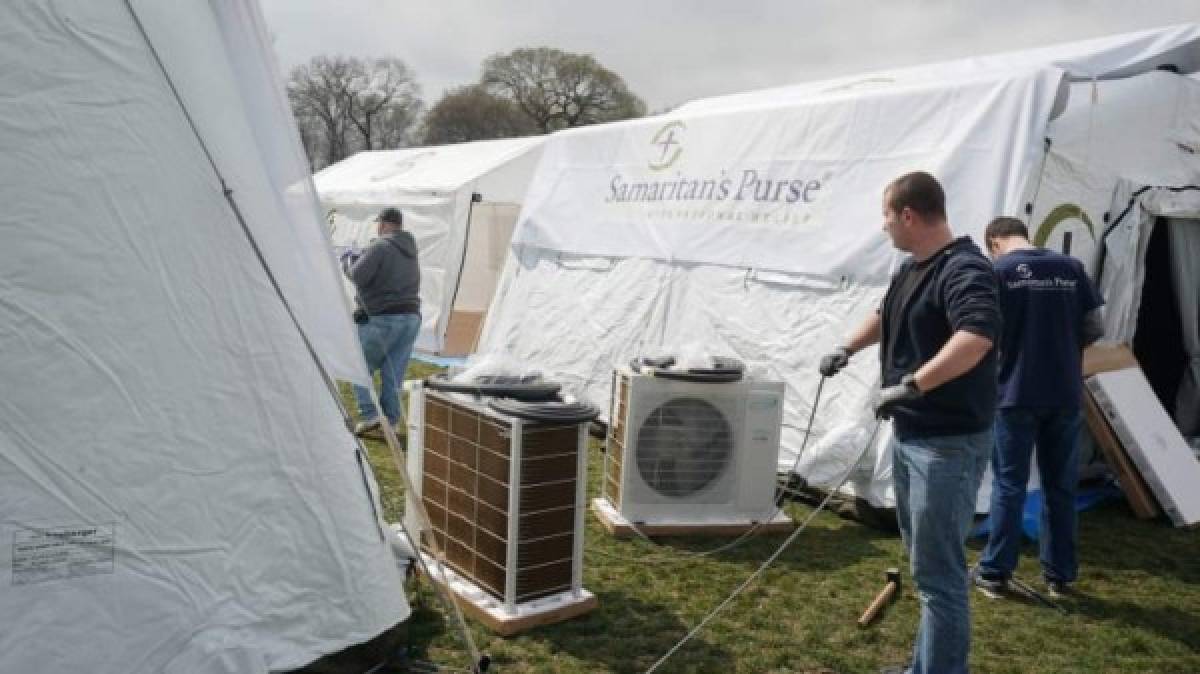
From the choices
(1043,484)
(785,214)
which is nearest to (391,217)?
(785,214)

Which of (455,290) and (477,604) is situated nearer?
(477,604)

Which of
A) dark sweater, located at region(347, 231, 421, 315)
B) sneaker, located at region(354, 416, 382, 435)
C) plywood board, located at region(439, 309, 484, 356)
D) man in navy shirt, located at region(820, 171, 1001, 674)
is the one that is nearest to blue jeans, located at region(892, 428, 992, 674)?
man in navy shirt, located at region(820, 171, 1001, 674)

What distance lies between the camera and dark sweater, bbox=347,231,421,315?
6.59m

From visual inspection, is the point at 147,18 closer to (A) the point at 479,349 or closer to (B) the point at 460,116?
(A) the point at 479,349

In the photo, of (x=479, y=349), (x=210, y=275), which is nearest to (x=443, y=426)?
(x=210, y=275)

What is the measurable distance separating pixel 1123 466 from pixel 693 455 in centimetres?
279

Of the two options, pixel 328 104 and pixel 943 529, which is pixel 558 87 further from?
pixel 943 529

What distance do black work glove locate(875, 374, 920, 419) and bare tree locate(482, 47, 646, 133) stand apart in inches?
2313

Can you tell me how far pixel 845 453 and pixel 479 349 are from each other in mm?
4534

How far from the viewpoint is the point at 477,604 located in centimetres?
384

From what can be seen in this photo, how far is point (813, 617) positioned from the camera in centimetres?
411

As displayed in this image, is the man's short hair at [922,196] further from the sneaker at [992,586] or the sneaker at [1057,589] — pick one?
the sneaker at [1057,589]

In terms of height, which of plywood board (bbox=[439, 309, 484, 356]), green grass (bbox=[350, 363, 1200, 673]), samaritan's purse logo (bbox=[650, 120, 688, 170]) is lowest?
green grass (bbox=[350, 363, 1200, 673])

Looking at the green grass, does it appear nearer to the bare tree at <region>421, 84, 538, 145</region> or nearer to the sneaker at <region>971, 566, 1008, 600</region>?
the sneaker at <region>971, 566, 1008, 600</region>
